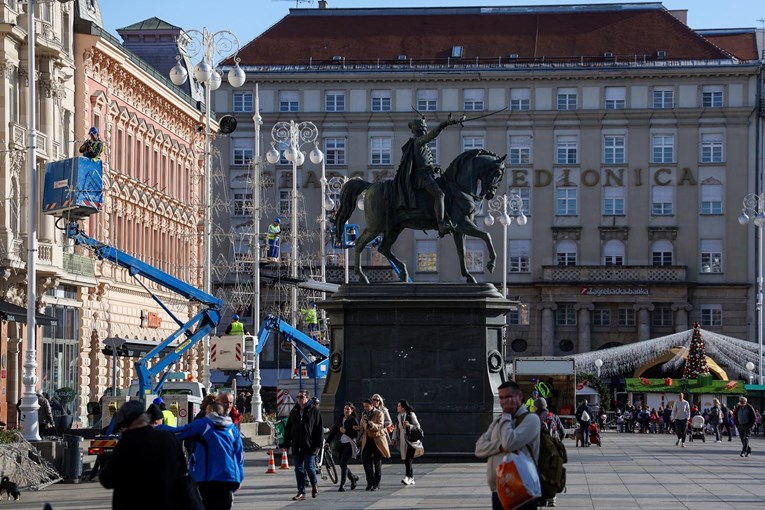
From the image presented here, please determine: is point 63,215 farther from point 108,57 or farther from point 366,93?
point 366,93

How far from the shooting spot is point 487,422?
3622 cm

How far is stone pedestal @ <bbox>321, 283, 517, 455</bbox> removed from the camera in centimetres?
3647

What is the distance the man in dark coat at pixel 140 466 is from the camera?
13469 mm

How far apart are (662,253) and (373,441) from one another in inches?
3534

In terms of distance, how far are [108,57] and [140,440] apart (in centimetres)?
5252

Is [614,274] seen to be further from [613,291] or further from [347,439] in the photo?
[347,439]

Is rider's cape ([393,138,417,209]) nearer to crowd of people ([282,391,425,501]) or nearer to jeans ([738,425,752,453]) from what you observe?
crowd of people ([282,391,425,501])

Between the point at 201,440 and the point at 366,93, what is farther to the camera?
the point at 366,93

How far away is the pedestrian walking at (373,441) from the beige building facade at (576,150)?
8476 centimetres

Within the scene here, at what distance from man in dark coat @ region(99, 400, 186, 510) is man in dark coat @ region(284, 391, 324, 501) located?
13.7 meters

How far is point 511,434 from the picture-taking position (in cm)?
1538

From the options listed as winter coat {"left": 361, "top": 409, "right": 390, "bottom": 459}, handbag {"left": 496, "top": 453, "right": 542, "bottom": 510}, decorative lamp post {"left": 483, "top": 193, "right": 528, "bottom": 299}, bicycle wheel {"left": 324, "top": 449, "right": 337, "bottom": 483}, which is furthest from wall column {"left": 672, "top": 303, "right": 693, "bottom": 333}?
handbag {"left": 496, "top": 453, "right": 542, "bottom": 510}

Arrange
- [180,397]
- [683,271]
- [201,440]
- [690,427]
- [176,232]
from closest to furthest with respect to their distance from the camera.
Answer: [201,440] < [180,397] < [690,427] < [176,232] < [683,271]

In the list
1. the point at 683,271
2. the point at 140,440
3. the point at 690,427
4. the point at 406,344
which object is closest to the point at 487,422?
the point at 406,344
